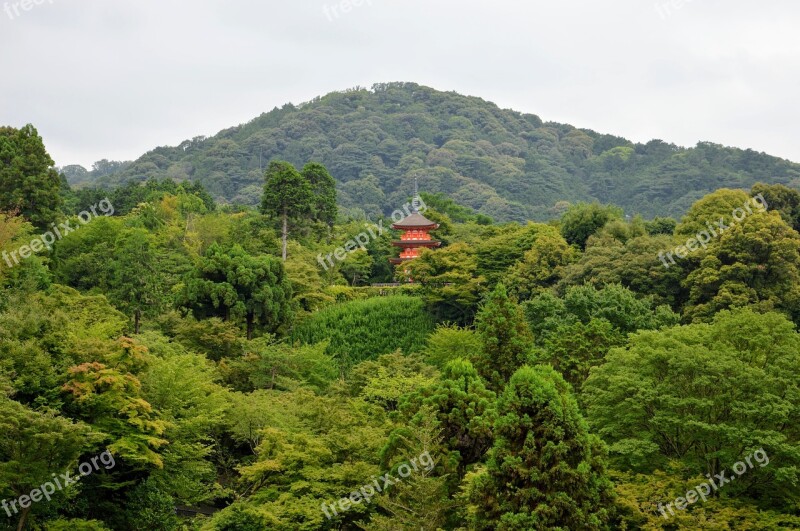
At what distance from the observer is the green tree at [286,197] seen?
37.1 meters

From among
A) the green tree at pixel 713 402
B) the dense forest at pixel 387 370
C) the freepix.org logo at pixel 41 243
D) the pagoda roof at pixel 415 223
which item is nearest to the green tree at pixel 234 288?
the dense forest at pixel 387 370

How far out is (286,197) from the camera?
37188 millimetres

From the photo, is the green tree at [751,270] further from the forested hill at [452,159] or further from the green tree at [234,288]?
the forested hill at [452,159]

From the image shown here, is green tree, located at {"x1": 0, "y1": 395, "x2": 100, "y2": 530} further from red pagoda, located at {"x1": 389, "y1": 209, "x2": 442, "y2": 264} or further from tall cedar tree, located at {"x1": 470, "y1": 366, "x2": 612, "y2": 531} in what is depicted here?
red pagoda, located at {"x1": 389, "y1": 209, "x2": 442, "y2": 264}

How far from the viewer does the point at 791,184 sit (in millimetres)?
82688

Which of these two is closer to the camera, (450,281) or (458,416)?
(458,416)

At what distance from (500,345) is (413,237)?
22369mm

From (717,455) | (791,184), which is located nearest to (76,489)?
(717,455)

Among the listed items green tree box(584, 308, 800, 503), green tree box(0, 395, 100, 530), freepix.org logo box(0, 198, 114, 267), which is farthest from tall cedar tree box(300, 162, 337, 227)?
green tree box(0, 395, 100, 530)

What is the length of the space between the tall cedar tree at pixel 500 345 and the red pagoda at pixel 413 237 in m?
21.2

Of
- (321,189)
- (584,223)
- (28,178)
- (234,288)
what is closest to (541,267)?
(584,223)

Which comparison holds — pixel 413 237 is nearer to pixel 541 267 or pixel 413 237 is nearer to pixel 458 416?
pixel 541 267

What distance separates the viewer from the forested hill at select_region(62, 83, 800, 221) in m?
90.2

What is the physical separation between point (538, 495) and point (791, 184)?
262 ft
